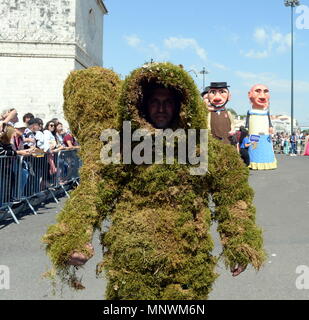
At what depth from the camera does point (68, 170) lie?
10227 mm

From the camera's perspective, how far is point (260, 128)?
10875 millimetres

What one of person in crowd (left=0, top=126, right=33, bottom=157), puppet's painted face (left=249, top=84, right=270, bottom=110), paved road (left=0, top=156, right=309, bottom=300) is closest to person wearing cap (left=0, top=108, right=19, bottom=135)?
person in crowd (left=0, top=126, right=33, bottom=157)

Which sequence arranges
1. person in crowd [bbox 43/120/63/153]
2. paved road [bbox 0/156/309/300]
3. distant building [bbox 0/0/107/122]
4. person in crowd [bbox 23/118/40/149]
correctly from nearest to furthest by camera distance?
1. paved road [bbox 0/156/309/300]
2. person in crowd [bbox 23/118/40/149]
3. person in crowd [bbox 43/120/63/153]
4. distant building [bbox 0/0/107/122]

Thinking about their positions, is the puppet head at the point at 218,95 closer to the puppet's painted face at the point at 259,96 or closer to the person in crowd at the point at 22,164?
the puppet's painted face at the point at 259,96

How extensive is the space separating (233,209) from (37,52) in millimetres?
20925

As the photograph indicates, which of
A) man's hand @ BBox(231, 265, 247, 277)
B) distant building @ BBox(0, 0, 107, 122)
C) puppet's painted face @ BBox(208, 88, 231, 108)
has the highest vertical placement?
distant building @ BBox(0, 0, 107, 122)

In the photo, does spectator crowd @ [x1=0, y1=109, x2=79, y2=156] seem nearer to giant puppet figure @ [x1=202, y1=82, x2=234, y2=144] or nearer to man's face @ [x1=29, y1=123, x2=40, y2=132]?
man's face @ [x1=29, y1=123, x2=40, y2=132]

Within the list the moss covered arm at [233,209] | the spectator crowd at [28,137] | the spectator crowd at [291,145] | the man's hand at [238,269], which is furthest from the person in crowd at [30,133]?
the spectator crowd at [291,145]

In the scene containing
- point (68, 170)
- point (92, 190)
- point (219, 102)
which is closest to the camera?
point (92, 190)

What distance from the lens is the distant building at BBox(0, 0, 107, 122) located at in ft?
69.7

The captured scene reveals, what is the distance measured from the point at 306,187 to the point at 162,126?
978cm

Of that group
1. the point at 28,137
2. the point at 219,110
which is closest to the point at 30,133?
the point at 28,137
